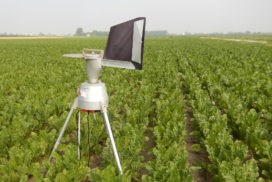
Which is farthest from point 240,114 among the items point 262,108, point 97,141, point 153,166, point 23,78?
point 23,78

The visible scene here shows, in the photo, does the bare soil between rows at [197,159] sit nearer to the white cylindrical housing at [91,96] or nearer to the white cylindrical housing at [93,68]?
the white cylindrical housing at [91,96]

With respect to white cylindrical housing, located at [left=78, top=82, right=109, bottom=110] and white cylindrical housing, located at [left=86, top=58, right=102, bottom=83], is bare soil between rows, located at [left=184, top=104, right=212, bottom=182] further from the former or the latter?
white cylindrical housing, located at [left=86, top=58, right=102, bottom=83]

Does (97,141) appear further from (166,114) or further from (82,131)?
(166,114)

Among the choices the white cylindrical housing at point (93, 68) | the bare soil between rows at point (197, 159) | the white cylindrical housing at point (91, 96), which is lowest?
the bare soil between rows at point (197, 159)

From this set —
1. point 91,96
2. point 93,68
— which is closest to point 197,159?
point 91,96

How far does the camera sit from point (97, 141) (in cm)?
407

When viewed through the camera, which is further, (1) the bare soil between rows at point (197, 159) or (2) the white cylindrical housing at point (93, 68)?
(1) the bare soil between rows at point (197, 159)

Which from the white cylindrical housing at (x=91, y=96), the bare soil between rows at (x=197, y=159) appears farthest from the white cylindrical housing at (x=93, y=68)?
the bare soil between rows at (x=197, y=159)

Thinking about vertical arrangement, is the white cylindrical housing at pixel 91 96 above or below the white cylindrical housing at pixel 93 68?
below

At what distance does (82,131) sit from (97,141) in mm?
450

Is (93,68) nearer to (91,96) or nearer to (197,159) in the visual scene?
(91,96)

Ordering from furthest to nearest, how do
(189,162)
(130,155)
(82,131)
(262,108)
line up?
(262,108) → (82,131) → (189,162) → (130,155)

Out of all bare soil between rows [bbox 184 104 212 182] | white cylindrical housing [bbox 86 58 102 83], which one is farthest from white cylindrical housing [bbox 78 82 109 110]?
bare soil between rows [bbox 184 104 212 182]

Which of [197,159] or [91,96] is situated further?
[197,159]
